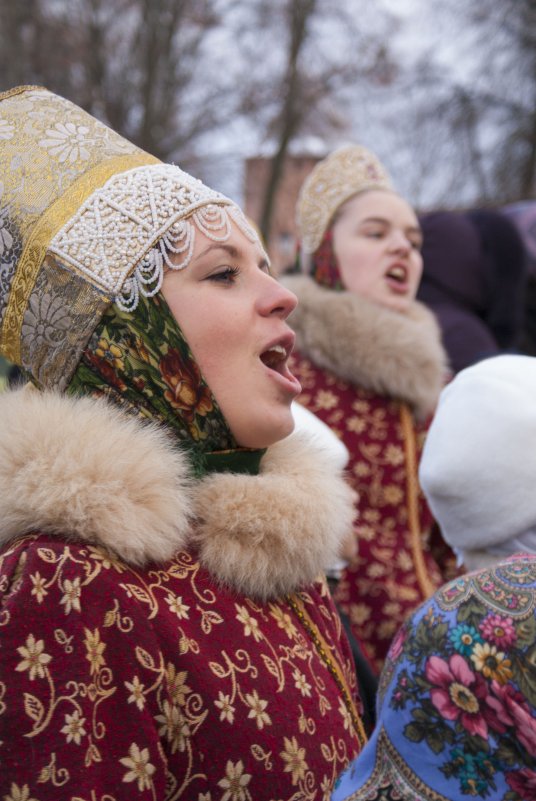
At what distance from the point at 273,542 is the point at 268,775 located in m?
0.36

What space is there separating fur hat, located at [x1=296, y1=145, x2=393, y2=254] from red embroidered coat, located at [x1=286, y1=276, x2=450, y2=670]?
42cm

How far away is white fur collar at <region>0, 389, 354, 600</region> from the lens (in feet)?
3.92

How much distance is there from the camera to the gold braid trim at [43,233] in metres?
1.45

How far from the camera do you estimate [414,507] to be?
2676mm

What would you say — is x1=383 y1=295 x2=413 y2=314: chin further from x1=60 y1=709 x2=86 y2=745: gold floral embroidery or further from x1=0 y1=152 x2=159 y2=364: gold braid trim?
x1=60 y1=709 x2=86 y2=745: gold floral embroidery

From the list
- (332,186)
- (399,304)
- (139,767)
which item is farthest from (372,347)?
(139,767)

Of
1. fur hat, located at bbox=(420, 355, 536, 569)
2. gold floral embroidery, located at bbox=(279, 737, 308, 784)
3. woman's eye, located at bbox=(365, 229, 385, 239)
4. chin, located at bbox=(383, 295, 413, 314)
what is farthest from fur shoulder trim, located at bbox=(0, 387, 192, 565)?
woman's eye, located at bbox=(365, 229, 385, 239)

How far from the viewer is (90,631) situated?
3.66 feet

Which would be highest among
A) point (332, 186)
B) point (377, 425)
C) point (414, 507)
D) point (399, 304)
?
point (332, 186)

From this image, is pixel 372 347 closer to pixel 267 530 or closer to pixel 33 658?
pixel 267 530

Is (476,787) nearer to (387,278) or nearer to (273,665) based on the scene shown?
(273,665)

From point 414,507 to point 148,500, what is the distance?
5.15 ft

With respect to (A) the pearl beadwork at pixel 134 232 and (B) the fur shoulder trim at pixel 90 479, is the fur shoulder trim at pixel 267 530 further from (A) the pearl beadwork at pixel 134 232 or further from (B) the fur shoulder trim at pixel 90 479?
(A) the pearl beadwork at pixel 134 232

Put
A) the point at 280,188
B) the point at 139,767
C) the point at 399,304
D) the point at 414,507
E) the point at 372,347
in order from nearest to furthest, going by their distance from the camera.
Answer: the point at 139,767, the point at 414,507, the point at 372,347, the point at 399,304, the point at 280,188
